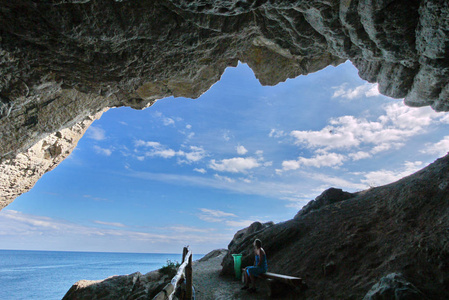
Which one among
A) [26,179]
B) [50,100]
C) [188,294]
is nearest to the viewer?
[188,294]

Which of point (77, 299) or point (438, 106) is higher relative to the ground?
point (438, 106)

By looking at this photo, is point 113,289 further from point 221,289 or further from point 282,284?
point 282,284

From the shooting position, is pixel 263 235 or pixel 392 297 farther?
pixel 263 235

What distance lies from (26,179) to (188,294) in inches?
559

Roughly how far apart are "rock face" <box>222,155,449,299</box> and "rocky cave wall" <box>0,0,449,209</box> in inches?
145

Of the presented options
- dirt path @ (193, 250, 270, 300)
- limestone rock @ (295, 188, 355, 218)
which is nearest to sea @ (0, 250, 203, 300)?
dirt path @ (193, 250, 270, 300)

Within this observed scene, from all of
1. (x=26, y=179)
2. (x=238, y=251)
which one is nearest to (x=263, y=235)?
(x=238, y=251)

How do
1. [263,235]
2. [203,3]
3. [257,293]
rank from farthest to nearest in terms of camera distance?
[263,235] < [257,293] < [203,3]

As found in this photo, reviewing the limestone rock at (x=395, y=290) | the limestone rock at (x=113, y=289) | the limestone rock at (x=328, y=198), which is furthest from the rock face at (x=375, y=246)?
the limestone rock at (x=113, y=289)

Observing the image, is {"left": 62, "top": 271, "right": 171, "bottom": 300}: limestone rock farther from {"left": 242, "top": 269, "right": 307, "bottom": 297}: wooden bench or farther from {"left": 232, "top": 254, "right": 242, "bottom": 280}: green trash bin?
{"left": 242, "top": 269, "right": 307, "bottom": 297}: wooden bench

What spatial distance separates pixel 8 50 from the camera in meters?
5.41

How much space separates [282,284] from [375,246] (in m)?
3.53

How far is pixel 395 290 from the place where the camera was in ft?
15.0

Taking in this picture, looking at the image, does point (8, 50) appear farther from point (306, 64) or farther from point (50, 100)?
point (306, 64)
